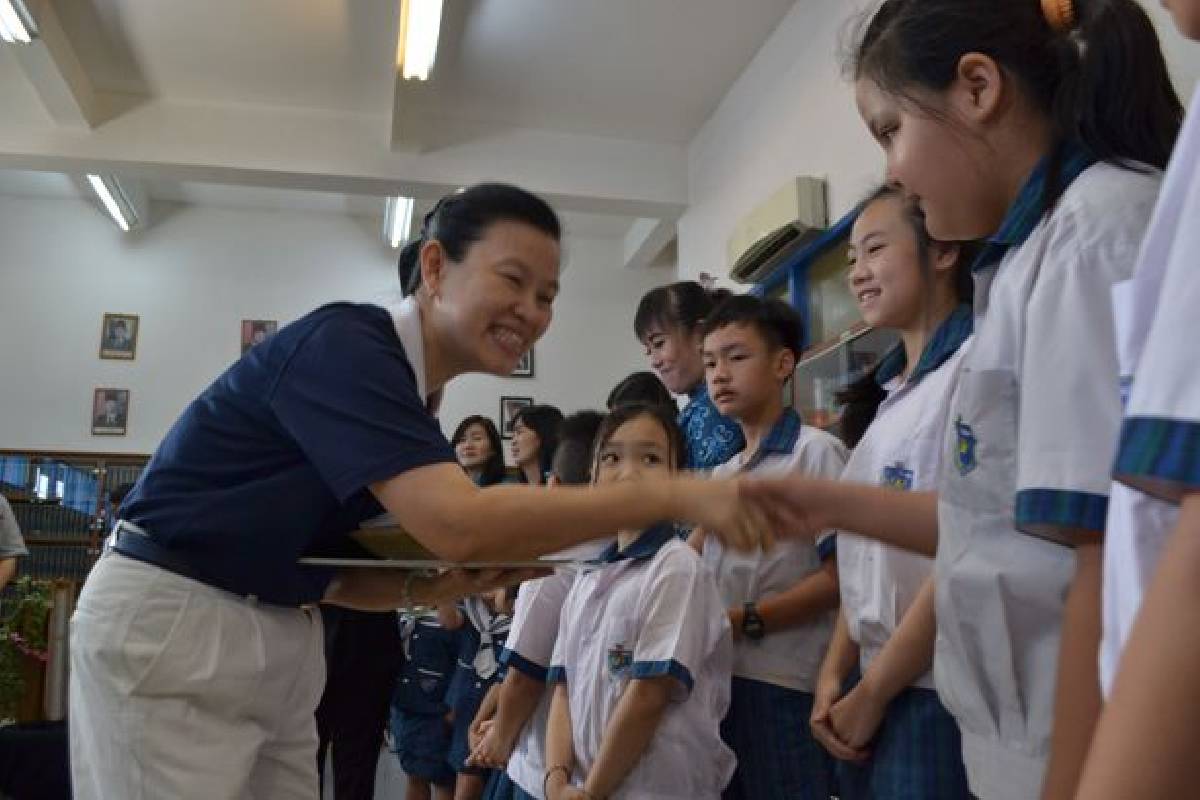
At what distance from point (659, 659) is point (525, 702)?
584 mm

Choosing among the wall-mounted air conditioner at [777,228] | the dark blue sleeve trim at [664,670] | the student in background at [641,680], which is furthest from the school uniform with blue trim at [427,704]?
the wall-mounted air conditioner at [777,228]

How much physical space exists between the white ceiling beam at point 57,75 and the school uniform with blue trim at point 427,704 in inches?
135

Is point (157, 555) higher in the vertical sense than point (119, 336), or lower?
lower

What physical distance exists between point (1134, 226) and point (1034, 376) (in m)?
0.15

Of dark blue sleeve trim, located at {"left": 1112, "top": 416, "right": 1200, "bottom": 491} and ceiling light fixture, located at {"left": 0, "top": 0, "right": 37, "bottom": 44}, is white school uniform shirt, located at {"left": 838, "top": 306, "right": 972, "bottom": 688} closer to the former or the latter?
dark blue sleeve trim, located at {"left": 1112, "top": 416, "right": 1200, "bottom": 491}

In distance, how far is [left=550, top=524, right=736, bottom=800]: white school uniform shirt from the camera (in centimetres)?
188

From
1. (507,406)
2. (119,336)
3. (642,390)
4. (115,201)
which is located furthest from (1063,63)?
(119,336)

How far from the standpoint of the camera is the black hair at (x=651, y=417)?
2350 millimetres

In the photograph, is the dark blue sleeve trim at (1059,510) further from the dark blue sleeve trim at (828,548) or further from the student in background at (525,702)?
the student in background at (525,702)

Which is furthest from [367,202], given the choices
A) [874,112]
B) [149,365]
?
[874,112]

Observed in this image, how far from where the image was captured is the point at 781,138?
Result: 488cm

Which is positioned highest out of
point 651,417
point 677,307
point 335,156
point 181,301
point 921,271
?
point 335,156

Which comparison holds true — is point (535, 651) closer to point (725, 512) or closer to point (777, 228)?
point (725, 512)

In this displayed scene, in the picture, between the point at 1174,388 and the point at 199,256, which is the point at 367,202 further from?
the point at 1174,388
